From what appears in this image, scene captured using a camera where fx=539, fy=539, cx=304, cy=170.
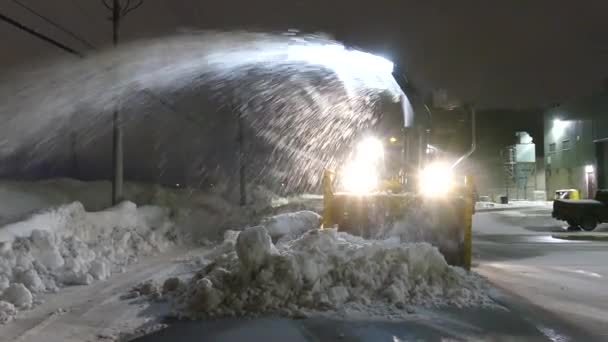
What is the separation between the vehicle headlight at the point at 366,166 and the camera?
1379 centimetres

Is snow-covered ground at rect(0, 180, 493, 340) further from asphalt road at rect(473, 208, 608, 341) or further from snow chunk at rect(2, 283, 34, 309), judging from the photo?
asphalt road at rect(473, 208, 608, 341)

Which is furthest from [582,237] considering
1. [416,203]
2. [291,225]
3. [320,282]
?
[320,282]

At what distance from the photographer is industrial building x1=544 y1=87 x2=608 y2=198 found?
38344mm

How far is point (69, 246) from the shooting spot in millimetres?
10273

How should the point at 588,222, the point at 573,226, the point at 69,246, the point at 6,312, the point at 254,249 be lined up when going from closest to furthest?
the point at 6,312
the point at 254,249
the point at 69,246
the point at 588,222
the point at 573,226

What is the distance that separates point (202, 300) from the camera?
6.77 metres

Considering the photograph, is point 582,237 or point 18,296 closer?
point 18,296

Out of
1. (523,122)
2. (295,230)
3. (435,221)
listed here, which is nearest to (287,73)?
(295,230)

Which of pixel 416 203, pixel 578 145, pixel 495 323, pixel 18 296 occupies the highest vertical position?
pixel 578 145

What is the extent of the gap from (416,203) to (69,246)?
6.73 metres

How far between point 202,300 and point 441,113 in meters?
6.26

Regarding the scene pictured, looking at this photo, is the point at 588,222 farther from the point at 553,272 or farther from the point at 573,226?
the point at 553,272

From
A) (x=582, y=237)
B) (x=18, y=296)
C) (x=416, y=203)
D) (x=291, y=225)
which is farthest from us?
(x=582, y=237)

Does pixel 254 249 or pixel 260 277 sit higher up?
pixel 254 249
